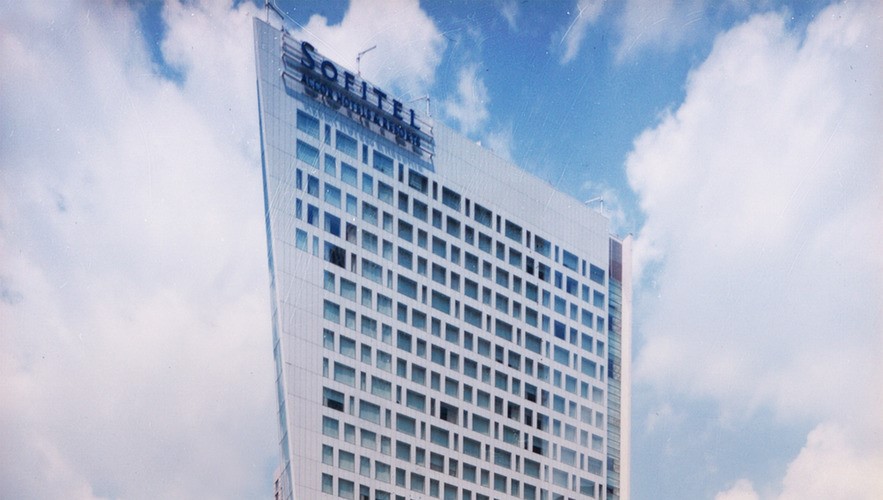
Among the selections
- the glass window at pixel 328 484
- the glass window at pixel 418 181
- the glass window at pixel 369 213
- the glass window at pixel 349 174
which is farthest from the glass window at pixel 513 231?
the glass window at pixel 328 484

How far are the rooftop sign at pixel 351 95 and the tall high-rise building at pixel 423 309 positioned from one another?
0.11ft

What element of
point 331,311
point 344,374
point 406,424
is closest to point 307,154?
point 331,311

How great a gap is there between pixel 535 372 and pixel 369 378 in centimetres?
438

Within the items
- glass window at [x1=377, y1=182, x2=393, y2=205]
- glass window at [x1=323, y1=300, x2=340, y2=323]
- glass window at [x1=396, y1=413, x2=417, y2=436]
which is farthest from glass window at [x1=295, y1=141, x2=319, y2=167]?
glass window at [x1=396, y1=413, x2=417, y2=436]

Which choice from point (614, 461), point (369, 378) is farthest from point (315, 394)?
point (614, 461)

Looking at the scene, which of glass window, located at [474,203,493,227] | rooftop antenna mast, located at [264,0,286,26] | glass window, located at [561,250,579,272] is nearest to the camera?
rooftop antenna mast, located at [264,0,286,26]

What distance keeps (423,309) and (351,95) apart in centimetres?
399

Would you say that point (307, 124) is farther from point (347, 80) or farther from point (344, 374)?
point (344, 374)

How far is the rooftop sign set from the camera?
850 inches

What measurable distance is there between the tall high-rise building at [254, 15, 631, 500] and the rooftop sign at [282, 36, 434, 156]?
0.11 feet

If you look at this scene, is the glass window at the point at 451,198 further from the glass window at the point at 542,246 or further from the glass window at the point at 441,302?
the glass window at the point at 542,246

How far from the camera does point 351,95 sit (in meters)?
22.3

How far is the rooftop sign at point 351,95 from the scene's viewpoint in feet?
70.8

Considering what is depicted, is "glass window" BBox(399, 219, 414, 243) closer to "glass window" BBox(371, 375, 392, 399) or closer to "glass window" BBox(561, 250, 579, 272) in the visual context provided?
"glass window" BBox(371, 375, 392, 399)
